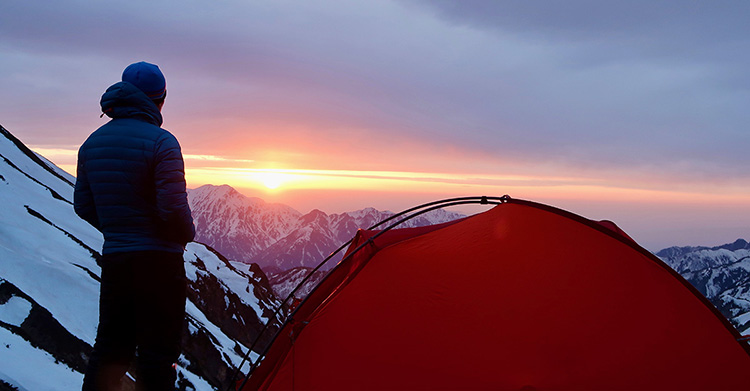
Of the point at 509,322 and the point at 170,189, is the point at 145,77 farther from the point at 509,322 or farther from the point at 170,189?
the point at 509,322

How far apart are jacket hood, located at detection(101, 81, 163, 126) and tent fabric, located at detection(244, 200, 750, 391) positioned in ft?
11.2

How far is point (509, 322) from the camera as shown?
5.74 metres

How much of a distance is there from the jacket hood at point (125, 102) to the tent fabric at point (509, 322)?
340 cm

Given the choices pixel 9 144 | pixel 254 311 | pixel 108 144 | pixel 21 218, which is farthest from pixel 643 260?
pixel 254 311

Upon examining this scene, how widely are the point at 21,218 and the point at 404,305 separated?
2540cm

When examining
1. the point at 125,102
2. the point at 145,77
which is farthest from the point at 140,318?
the point at 145,77

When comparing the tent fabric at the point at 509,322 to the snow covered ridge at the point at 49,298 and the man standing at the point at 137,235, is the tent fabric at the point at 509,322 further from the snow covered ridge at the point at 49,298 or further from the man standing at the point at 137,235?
the snow covered ridge at the point at 49,298

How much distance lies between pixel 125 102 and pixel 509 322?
5.12 m

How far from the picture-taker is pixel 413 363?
18.4 feet

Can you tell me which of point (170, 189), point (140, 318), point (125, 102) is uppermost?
point (125, 102)

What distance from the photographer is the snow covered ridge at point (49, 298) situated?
11.7m

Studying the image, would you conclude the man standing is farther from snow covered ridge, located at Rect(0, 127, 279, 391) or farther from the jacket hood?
snow covered ridge, located at Rect(0, 127, 279, 391)

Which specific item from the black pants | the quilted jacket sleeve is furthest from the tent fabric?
the quilted jacket sleeve

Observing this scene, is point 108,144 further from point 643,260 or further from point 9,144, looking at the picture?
point 9,144
